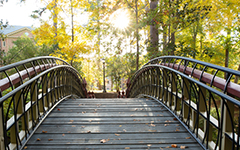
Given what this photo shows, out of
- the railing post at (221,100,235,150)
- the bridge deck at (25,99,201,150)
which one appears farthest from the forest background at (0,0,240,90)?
the railing post at (221,100,235,150)

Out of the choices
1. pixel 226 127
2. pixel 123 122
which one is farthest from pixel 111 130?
pixel 226 127

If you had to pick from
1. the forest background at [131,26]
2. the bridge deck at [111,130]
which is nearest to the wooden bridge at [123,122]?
the bridge deck at [111,130]

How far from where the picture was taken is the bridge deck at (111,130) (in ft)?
8.30

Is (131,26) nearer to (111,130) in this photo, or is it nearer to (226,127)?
(111,130)

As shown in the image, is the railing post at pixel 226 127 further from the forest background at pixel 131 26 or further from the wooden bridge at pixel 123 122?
the forest background at pixel 131 26

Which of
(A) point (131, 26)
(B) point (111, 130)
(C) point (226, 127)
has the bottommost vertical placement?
(B) point (111, 130)

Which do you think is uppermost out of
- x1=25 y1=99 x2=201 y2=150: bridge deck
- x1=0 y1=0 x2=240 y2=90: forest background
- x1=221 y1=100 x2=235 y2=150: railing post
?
x1=0 y1=0 x2=240 y2=90: forest background

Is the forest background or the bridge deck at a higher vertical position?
the forest background

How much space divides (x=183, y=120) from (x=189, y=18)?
577cm

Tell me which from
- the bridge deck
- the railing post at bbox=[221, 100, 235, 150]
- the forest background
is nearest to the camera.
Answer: the railing post at bbox=[221, 100, 235, 150]

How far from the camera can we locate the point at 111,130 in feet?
9.75

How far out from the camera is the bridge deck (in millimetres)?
2531

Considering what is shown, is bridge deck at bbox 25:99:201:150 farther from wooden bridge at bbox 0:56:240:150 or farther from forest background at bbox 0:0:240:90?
forest background at bbox 0:0:240:90

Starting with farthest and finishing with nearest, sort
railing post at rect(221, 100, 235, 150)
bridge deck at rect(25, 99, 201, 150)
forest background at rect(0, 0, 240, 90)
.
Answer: forest background at rect(0, 0, 240, 90) → bridge deck at rect(25, 99, 201, 150) → railing post at rect(221, 100, 235, 150)
